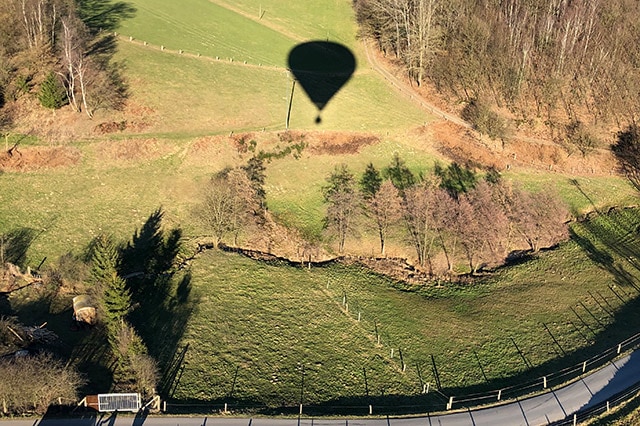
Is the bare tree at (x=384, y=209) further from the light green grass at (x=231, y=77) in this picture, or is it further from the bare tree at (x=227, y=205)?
the bare tree at (x=227, y=205)

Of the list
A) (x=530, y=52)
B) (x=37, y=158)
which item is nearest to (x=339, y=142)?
(x=530, y=52)

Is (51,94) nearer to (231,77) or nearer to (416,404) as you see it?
(231,77)

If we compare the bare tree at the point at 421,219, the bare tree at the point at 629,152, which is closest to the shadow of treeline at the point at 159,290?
the bare tree at the point at 421,219

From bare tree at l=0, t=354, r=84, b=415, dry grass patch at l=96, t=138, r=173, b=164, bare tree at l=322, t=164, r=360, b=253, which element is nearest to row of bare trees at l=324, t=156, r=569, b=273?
bare tree at l=322, t=164, r=360, b=253

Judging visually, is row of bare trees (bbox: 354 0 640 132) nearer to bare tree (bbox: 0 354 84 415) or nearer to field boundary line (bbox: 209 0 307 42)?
field boundary line (bbox: 209 0 307 42)

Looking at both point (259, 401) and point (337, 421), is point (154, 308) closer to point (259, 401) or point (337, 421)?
point (259, 401)

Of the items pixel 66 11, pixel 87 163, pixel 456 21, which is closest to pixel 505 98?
pixel 456 21
